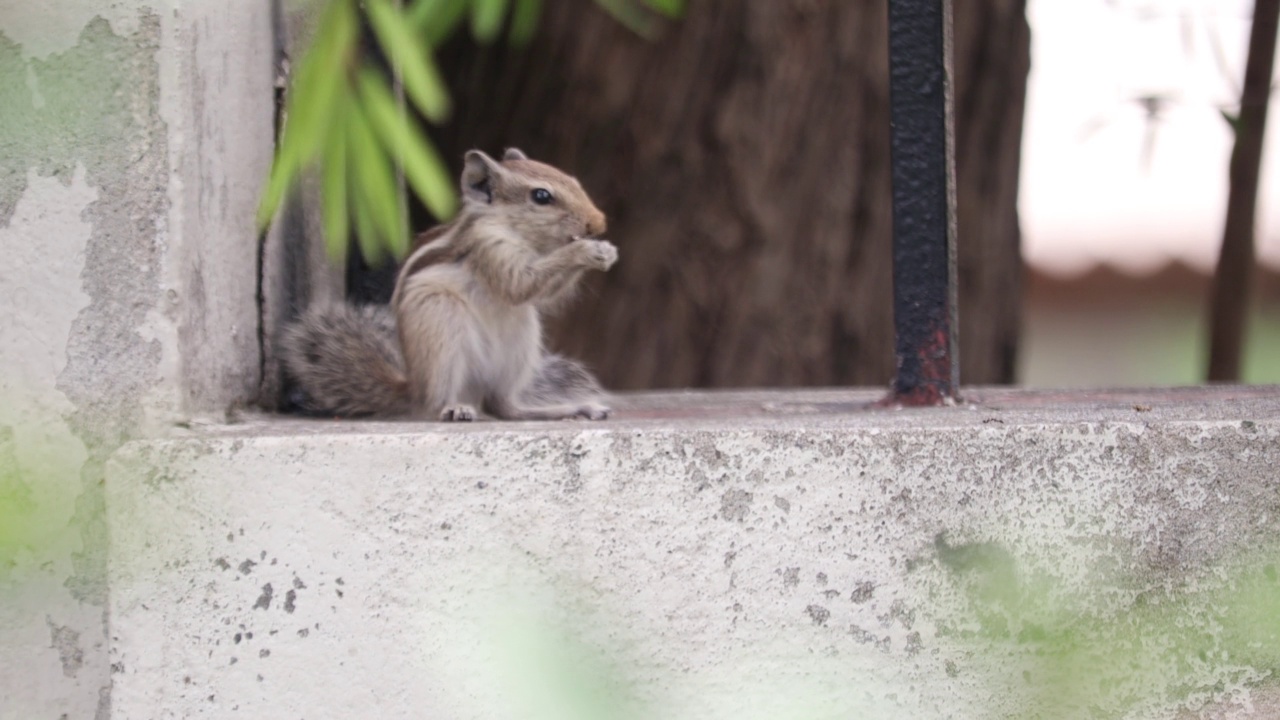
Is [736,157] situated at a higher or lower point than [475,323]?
higher

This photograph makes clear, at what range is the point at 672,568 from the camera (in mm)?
1814

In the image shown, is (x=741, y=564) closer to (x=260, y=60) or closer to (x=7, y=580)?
(x=7, y=580)

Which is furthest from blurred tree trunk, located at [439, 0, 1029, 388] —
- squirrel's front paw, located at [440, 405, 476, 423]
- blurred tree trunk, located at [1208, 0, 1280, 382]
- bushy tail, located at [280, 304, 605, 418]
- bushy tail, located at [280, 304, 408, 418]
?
squirrel's front paw, located at [440, 405, 476, 423]

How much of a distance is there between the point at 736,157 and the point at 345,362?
83.4 inches

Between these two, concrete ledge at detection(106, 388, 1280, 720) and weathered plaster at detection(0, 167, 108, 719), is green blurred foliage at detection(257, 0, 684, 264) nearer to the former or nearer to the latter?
concrete ledge at detection(106, 388, 1280, 720)

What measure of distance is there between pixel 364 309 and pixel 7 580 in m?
1.10

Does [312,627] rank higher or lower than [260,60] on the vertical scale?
lower

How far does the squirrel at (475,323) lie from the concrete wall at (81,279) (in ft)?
1.89

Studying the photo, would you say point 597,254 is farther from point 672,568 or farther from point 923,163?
point 672,568

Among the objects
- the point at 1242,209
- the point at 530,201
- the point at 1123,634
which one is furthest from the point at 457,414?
the point at 1242,209

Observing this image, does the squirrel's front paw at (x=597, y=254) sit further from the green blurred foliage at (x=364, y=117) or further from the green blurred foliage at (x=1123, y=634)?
the green blurred foliage at (x=364, y=117)

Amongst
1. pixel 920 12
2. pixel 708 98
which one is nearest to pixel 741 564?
pixel 920 12

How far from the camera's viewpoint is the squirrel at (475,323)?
2672 millimetres

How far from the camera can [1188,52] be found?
3.18 metres
